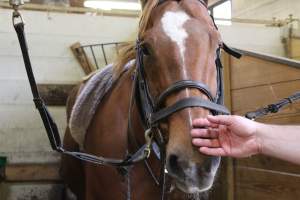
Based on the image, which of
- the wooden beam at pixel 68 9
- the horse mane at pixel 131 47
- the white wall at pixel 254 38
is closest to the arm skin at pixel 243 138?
the horse mane at pixel 131 47

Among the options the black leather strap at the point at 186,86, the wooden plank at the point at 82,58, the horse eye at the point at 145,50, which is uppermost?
the wooden plank at the point at 82,58

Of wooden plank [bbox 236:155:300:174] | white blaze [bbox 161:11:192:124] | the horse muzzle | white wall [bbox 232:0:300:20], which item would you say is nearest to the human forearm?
the horse muzzle

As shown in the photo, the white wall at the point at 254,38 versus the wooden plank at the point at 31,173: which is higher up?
the white wall at the point at 254,38

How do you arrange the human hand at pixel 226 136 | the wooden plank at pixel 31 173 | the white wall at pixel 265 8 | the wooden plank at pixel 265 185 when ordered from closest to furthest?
the human hand at pixel 226 136 → the wooden plank at pixel 265 185 → the wooden plank at pixel 31 173 → the white wall at pixel 265 8

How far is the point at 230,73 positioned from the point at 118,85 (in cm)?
84

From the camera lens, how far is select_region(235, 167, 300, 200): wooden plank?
1892mm

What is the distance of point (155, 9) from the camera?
54.0 inches

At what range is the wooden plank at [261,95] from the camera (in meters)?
1.95

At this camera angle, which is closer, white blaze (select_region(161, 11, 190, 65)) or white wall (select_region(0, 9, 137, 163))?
white blaze (select_region(161, 11, 190, 65))

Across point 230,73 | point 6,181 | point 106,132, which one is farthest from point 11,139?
point 230,73

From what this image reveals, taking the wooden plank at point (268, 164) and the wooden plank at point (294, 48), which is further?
the wooden plank at point (294, 48)

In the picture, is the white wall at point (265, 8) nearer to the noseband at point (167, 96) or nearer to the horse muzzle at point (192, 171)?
the noseband at point (167, 96)

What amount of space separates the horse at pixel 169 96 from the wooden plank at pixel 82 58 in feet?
3.44

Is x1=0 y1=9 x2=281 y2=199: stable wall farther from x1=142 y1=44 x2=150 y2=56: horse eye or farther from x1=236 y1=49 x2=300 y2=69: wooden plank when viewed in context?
x1=142 y1=44 x2=150 y2=56: horse eye
